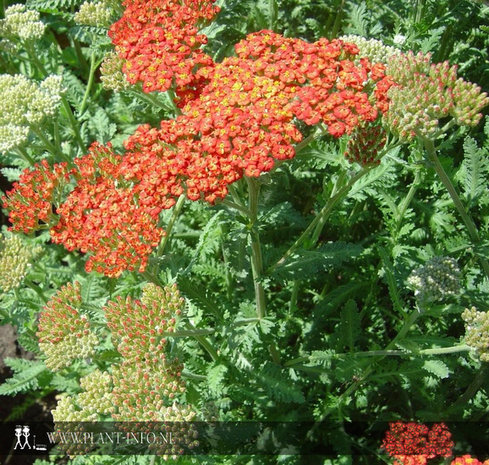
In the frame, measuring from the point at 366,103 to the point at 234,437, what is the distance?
2093mm

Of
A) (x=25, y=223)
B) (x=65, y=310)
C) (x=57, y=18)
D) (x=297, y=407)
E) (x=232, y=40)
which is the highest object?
(x=57, y=18)

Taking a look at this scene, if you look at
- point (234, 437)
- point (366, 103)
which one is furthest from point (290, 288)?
point (366, 103)

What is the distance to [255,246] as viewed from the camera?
302 centimetres

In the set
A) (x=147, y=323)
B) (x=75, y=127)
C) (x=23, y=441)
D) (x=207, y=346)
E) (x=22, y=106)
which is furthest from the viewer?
(x=23, y=441)

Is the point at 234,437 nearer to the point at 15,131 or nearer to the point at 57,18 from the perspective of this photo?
the point at 15,131

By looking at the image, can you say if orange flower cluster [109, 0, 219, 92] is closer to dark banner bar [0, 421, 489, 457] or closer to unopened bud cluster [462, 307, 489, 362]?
dark banner bar [0, 421, 489, 457]

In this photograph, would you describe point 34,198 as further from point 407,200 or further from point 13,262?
point 407,200

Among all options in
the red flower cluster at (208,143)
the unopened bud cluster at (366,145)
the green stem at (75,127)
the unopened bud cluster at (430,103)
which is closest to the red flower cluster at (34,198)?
the red flower cluster at (208,143)

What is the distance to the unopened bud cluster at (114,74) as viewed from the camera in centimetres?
344

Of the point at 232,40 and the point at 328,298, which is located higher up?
the point at 232,40

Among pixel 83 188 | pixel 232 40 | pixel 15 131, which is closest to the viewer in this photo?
pixel 83 188

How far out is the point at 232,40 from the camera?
14.1ft

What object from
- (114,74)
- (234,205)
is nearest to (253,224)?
(234,205)

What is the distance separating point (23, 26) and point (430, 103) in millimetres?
3058
